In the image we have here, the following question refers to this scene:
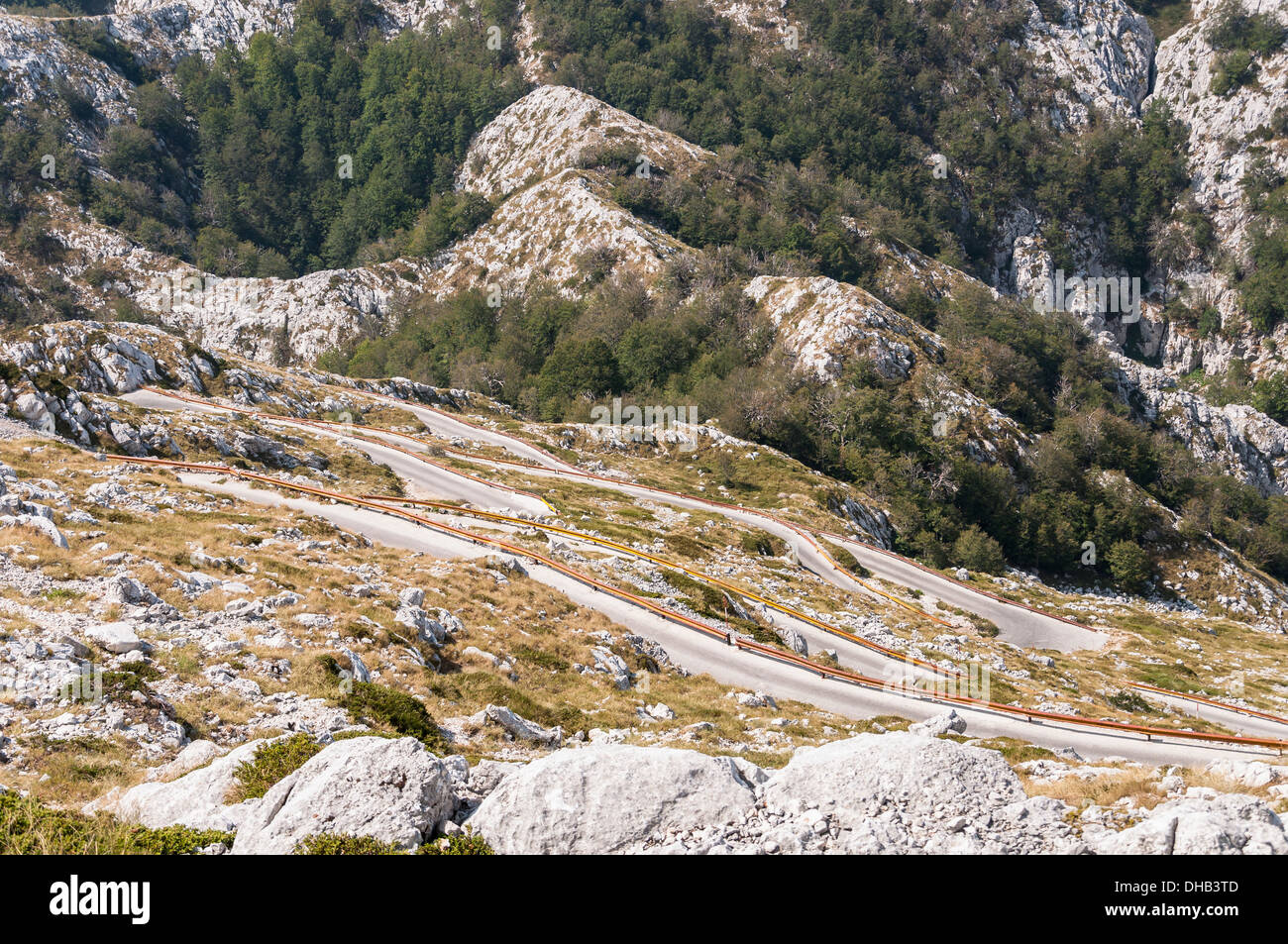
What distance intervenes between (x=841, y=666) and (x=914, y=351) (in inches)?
3610

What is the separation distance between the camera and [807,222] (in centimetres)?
17550

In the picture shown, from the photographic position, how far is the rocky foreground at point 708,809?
436 inches

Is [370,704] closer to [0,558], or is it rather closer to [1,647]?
[1,647]

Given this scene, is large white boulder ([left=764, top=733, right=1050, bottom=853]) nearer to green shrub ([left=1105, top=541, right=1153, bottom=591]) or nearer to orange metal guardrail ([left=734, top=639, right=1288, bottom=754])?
orange metal guardrail ([left=734, top=639, right=1288, bottom=754])

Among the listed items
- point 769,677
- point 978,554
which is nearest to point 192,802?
point 769,677

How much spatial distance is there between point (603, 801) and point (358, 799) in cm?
406

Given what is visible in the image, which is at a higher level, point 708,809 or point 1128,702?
point 708,809

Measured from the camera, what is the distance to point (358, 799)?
1167 cm

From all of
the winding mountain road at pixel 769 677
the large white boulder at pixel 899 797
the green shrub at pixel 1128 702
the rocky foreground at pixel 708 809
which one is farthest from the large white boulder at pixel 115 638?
the green shrub at pixel 1128 702

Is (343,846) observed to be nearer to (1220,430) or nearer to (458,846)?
(458,846)

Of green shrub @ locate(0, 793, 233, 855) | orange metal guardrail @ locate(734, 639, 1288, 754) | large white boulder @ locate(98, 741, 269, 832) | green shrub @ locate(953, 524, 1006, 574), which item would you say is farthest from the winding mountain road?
green shrub @ locate(953, 524, 1006, 574)

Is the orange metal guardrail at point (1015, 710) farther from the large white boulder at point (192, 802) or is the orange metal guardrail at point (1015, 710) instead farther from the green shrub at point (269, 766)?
the large white boulder at point (192, 802)

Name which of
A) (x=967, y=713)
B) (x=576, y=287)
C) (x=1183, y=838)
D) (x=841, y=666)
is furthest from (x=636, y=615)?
(x=576, y=287)

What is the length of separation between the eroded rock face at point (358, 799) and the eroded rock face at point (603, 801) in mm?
1085
